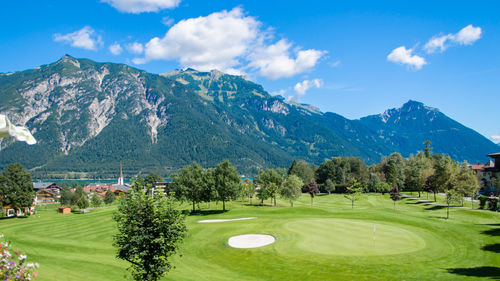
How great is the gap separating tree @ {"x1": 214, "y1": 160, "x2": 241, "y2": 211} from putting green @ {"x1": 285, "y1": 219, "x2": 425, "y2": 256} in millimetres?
22383

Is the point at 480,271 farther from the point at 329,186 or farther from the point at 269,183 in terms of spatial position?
the point at 329,186

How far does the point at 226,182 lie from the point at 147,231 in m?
49.4

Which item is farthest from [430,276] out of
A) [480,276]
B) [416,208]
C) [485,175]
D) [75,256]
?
[485,175]

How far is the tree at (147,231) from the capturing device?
1468 cm

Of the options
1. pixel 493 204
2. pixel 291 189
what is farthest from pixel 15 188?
pixel 493 204

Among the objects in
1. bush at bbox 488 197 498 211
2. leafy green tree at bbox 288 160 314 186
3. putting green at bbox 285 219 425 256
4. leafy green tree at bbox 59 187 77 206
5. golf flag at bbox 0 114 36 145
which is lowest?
leafy green tree at bbox 59 187 77 206

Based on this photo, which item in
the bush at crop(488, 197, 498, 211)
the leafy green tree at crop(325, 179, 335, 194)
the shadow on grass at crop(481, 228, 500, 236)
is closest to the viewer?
the shadow on grass at crop(481, 228, 500, 236)

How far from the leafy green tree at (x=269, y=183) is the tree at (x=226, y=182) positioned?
30.1 feet

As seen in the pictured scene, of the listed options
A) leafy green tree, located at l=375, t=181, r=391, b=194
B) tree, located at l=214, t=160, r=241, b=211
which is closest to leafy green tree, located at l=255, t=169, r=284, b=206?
tree, located at l=214, t=160, r=241, b=211

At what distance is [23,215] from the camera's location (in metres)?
69.6

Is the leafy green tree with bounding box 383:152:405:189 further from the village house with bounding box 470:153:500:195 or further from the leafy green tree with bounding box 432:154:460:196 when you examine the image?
the leafy green tree with bounding box 432:154:460:196

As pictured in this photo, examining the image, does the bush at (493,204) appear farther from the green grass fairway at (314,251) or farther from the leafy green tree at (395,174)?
the leafy green tree at (395,174)

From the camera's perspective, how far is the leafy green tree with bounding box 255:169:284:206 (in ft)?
237

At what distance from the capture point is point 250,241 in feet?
118
